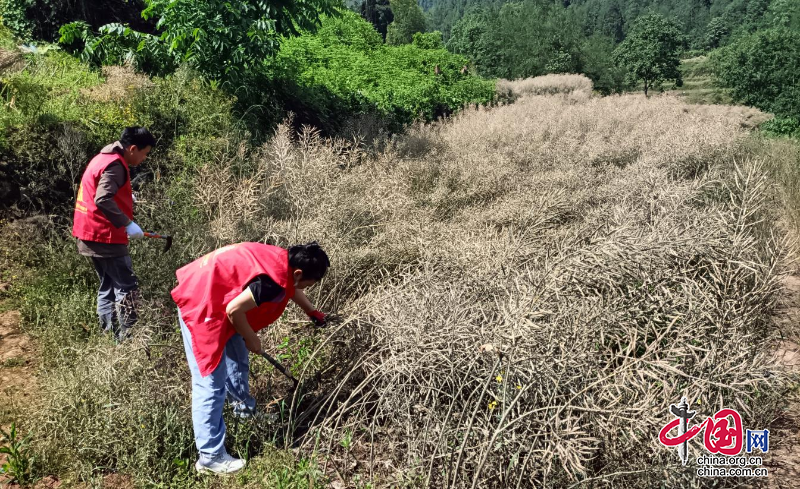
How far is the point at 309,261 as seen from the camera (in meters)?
2.95

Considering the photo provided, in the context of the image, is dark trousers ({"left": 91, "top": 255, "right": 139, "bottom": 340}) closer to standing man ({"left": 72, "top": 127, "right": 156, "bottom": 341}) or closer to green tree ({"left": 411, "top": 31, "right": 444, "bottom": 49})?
standing man ({"left": 72, "top": 127, "right": 156, "bottom": 341})

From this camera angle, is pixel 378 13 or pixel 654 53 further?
pixel 378 13

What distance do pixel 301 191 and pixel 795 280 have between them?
5954 millimetres

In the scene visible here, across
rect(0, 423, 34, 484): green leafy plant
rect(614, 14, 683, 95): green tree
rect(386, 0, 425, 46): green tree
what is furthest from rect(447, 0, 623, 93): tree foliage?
rect(0, 423, 34, 484): green leafy plant

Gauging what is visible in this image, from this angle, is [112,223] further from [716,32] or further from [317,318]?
[716,32]

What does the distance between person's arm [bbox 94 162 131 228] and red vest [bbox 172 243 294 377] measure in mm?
1368

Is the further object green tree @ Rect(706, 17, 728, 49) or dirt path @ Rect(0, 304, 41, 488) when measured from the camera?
green tree @ Rect(706, 17, 728, 49)

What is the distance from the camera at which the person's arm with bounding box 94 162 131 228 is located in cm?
396

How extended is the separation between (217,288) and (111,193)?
1.64m

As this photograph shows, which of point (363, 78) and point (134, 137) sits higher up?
point (134, 137)

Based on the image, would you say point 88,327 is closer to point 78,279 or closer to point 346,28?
point 78,279

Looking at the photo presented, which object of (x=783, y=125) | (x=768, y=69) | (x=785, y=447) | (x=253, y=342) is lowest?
(x=783, y=125)

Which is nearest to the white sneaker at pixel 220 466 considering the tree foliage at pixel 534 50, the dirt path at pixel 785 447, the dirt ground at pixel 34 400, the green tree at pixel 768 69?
the dirt ground at pixel 34 400

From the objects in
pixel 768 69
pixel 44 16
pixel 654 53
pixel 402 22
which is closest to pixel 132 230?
pixel 44 16
